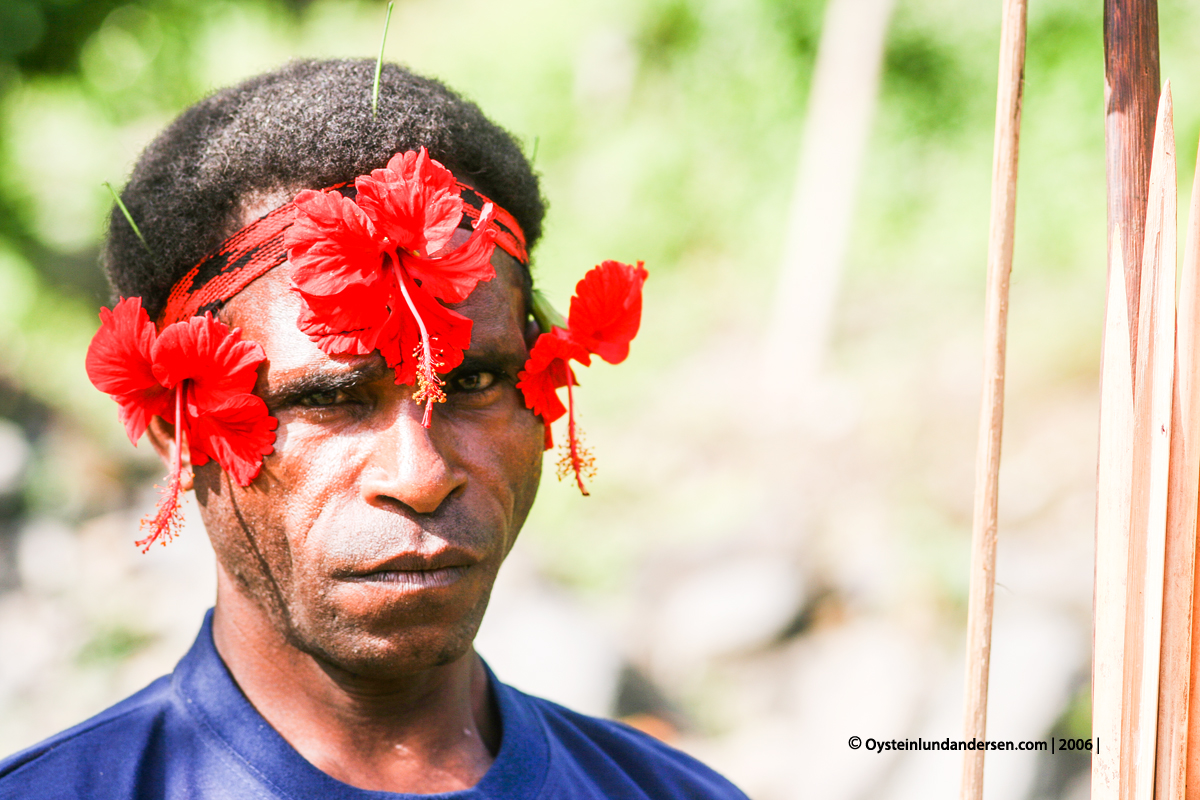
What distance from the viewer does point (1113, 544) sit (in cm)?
150

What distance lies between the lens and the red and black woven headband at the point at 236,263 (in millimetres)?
1796

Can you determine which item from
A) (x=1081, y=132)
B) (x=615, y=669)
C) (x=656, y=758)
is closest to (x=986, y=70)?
(x=1081, y=132)

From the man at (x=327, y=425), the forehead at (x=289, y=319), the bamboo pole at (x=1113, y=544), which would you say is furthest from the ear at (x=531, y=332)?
the bamboo pole at (x=1113, y=544)

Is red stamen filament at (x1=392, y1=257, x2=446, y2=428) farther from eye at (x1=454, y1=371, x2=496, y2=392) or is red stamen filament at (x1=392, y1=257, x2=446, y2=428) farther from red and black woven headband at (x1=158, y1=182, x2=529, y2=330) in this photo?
red and black woven headband at (x1=158, y1=182, x2=529, y2=330)

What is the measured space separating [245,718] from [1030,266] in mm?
6488

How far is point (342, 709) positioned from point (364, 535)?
1.31 feet

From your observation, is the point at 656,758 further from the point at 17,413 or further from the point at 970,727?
the point at 17,413

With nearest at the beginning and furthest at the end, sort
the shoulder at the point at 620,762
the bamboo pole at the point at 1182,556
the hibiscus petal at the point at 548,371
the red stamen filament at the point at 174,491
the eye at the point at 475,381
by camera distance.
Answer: the bamboo pole at the point at 1182,556 < the red stamen filament at the point at 174,491 < the eye at the point at 475,381 < the hibiscus petal at the point at 548,371 < the shoulder at the point at 620,762

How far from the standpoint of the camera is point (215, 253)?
1876 millimetres

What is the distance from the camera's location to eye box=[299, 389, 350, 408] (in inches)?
69.5

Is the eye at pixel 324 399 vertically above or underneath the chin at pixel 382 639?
above

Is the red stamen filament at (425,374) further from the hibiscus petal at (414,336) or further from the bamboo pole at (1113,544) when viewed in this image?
the bamboo pole at (1113,544)

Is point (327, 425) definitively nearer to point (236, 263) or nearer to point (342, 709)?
point (236, 263)

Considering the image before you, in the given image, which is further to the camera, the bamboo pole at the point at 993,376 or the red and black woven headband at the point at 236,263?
the red and black woven headband at the point at 236,263
